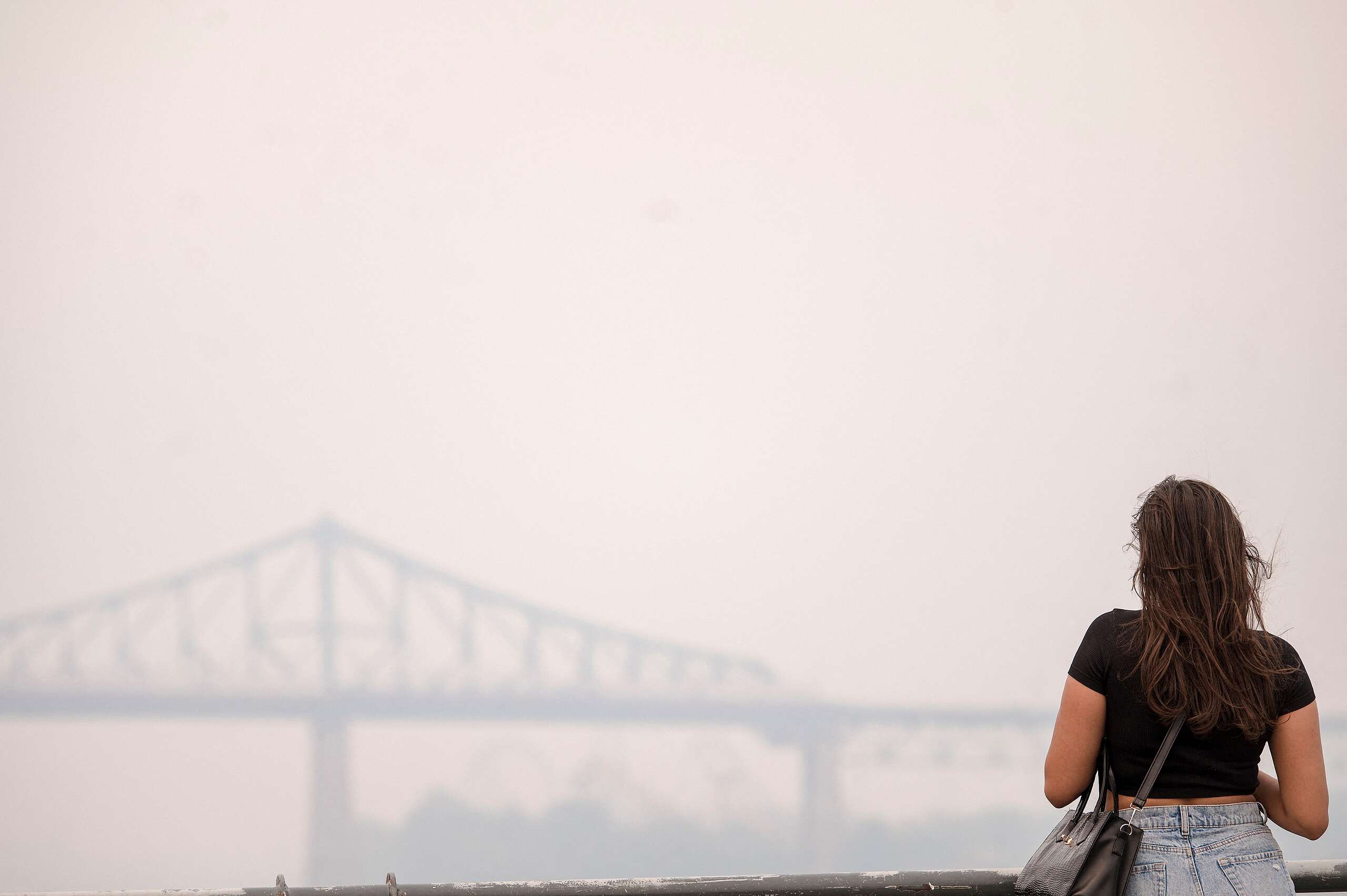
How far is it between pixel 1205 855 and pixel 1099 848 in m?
0.15

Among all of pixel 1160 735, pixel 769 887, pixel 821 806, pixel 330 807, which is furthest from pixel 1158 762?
pixel 330 807

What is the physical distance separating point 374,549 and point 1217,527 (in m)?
3.54

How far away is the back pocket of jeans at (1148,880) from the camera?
1.61 m

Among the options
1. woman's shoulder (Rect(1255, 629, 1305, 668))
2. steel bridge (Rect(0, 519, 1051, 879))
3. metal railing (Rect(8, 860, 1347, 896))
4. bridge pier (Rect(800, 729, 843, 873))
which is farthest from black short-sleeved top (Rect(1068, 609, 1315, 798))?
bridge pier (Rect(800, 729, 843, 873))

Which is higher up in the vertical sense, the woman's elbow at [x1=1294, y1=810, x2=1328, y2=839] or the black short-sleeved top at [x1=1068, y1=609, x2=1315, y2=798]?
the black short-sleeved top at [x1=1068, y1=609, x2=1315, y2=798]

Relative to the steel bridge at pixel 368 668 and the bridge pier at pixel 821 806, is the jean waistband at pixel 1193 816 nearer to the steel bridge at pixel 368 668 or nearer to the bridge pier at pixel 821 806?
the steel bridge at pixel 368 668

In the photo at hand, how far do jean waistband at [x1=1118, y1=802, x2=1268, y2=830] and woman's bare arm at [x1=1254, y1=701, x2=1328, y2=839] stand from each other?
2.6 inches

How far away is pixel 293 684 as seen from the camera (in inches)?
183

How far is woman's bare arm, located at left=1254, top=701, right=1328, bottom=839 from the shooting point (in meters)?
1.62

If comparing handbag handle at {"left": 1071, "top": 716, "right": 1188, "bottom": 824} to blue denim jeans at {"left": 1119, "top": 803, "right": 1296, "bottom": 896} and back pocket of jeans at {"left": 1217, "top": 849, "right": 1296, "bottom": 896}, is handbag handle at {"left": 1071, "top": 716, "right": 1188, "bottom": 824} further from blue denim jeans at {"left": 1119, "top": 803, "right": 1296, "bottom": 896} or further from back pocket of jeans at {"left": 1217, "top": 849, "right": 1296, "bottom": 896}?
back pocket of jeans at {"left": 1217, "top": 849, "right": 1296, "bottom": 896}

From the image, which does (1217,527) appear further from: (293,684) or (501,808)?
(293,684)

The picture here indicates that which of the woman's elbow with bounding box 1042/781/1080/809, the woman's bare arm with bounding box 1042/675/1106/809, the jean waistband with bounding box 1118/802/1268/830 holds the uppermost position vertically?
the woman's bare arm with bounding box 1042/675/1106/809

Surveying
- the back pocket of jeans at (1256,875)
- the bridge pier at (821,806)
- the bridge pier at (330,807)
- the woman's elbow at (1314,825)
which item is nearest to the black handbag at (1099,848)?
the back pocket of jeans at (1256,875)

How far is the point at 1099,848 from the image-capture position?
5.34 ft
